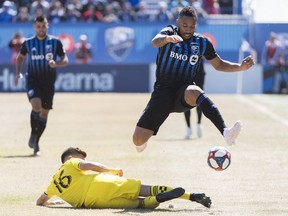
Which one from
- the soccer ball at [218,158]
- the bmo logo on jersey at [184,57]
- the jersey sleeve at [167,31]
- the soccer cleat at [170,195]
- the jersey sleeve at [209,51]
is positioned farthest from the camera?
the jersey sleeve at [209,51]

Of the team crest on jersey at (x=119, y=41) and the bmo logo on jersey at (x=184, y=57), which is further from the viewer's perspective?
the team crest on jersey at (x=119, y=41)

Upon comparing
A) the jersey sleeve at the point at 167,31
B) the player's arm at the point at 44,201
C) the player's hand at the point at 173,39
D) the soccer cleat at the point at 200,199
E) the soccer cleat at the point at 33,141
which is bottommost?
the soccer cleat at the point at 33,141

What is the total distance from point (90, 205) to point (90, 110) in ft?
56.3

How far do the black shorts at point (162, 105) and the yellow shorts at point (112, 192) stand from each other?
4.63ft

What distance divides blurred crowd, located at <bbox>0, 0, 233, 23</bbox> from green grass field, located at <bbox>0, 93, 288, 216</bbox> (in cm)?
967

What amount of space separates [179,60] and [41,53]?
4986 millimetres

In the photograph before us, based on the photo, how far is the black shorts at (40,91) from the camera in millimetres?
14930

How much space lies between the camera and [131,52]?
121ft

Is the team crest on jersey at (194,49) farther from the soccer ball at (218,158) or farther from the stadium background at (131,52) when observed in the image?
the stadium background at (131,52)

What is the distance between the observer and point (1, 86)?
35.2m

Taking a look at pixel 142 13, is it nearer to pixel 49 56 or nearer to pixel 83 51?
pixel 83 51

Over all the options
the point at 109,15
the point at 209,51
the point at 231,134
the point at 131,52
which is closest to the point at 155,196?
the point at 231,134

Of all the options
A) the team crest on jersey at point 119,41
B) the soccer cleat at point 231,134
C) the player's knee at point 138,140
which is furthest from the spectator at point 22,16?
the soccer cleat at point 231,134

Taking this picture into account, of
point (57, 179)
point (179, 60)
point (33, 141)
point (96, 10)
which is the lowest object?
point (33, 141)
